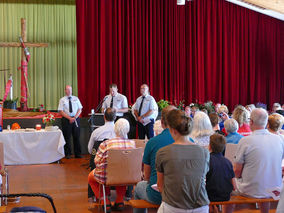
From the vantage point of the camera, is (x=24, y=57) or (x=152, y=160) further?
(x=24, y=57)

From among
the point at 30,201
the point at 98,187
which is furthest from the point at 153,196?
the point at 30,201

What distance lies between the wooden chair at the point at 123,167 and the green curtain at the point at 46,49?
342 inches

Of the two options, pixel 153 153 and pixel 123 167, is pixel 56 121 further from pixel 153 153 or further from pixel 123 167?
pixel 153 153

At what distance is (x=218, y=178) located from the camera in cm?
353

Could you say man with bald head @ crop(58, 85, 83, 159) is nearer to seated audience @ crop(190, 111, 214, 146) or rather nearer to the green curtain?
the green curtain

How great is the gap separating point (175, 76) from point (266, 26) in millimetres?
3002

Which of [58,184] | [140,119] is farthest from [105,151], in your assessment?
[140,119]

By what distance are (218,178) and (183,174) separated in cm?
80

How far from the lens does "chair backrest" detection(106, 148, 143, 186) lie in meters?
4.33

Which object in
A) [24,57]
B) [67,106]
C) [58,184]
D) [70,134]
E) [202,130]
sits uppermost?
[24,57]

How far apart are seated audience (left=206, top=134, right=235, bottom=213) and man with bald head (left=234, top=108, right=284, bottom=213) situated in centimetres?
23

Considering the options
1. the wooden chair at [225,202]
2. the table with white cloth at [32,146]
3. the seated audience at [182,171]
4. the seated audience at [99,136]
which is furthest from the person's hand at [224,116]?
the seated audience at [182,171]

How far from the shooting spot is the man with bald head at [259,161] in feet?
12.0

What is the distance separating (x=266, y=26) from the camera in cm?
1193
